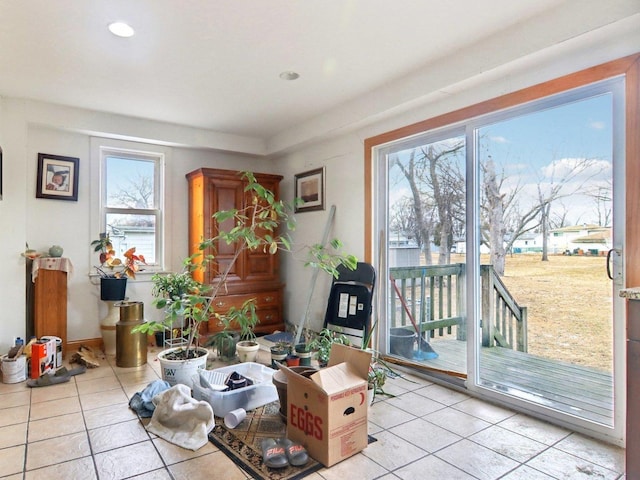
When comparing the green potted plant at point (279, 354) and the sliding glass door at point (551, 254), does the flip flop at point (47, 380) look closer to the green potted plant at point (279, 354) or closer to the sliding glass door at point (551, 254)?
the green potted plant at point (279, 354)

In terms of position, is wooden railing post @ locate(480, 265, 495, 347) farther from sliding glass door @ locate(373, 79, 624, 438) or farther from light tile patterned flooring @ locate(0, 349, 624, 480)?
light tile patterned flooring @ locate(0, 349, 624, 480)

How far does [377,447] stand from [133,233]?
11.7ft

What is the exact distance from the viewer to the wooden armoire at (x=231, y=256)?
4348mm

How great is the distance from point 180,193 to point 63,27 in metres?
2.41

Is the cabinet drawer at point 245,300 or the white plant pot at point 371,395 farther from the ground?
the cabinet drawer at point 245,300

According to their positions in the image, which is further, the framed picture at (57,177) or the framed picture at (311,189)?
the framed picture at (311,189)

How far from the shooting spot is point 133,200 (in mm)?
4395

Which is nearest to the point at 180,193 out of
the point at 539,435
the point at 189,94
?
the point at 189,94

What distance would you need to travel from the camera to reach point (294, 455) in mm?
1926

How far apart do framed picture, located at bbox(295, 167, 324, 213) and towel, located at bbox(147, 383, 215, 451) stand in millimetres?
2596

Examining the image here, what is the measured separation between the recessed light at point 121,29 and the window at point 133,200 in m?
2.02

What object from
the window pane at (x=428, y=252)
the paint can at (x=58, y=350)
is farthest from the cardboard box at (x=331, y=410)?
the paint can at (x=58, y=350)

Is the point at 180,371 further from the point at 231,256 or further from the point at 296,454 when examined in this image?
the point at 231,256

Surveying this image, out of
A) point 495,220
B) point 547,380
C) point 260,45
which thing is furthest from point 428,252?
point 260,45
